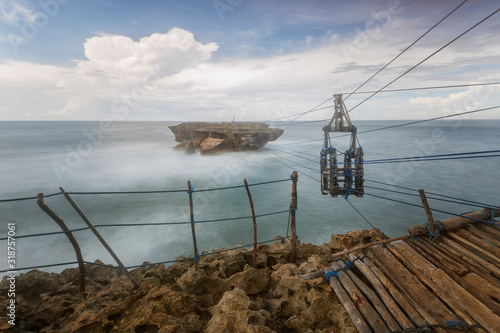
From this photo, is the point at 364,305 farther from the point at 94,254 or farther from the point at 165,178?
the point at 165,178

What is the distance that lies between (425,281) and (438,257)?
106 cm

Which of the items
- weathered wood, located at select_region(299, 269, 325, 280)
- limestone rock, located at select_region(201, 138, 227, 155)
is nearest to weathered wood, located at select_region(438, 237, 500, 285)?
weathered wood, located at select_region(299, 269, 325, 280)

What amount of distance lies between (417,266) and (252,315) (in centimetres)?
401

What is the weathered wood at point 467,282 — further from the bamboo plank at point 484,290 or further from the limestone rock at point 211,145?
the limestone rock at point 211,145

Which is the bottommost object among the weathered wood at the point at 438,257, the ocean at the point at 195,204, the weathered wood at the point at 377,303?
the ocean at the point at 195,204

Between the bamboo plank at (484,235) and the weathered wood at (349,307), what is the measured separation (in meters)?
4.20

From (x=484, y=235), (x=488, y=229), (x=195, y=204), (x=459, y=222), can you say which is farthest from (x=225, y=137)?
(x=484, y=235)

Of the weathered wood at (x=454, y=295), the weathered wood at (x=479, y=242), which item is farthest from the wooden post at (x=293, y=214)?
the weathered wood at (x=479, y=242)

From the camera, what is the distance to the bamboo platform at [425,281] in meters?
3.90

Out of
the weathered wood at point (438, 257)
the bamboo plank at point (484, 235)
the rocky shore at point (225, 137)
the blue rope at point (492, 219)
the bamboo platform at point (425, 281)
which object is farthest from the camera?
the rocky shore at point (225, 137)

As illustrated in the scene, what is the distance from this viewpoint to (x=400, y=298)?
437 centimetres

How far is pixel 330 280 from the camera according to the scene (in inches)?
209

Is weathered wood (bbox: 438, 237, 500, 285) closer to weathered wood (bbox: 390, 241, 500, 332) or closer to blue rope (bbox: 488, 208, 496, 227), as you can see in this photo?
weathered wood (bbox: 390, 241, 500, 332)

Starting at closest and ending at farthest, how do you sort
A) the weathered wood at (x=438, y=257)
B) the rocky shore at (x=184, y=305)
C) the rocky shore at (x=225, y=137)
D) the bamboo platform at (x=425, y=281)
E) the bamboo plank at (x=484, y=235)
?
the bamboo platform at (x=425, y=281) → the rocky shore at (x=184, y=305) → the weathered wood at (x=438, y=257) → the bamboo plank at (x=484, y=235) → the rocky shore at (x=225, y=137)
